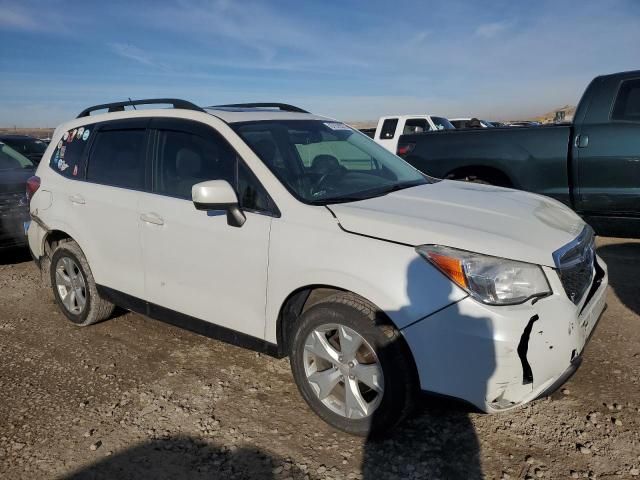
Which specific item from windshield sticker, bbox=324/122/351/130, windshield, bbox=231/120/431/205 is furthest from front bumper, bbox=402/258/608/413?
windshield sticker, bbox=324/122/351/130

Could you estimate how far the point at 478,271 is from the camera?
2420mm

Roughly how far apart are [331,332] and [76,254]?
8.32 ft

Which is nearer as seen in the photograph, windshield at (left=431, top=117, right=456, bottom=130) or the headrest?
the headrest

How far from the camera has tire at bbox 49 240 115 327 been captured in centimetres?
427

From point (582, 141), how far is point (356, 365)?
404cm

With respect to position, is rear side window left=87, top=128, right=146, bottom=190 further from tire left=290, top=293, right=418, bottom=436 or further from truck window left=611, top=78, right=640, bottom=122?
truck window left=611, top=78, right=640, bottom=122

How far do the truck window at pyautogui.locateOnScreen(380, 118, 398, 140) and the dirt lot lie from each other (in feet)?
40.2

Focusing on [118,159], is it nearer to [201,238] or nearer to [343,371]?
[201,238]

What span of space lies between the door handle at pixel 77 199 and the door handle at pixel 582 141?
15.7 feet

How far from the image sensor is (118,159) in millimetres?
3990

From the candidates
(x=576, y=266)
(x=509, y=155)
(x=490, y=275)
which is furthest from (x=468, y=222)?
(x=509, y=155)

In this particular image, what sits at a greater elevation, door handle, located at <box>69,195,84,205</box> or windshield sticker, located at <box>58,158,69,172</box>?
windshield sticker, located at <box>58,158,69,172</box>

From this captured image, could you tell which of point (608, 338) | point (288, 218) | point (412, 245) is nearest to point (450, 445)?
point (412, 245)

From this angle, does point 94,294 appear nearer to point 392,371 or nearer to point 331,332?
point 331,332
